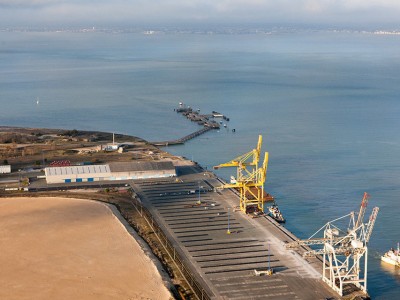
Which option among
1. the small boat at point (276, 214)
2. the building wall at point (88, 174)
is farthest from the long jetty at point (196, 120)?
the small boat at point (276, 214)

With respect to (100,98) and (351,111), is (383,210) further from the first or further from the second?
(100,98)

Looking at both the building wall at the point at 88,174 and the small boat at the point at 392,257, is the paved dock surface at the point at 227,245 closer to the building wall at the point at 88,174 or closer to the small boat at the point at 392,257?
the building wall at the point at 88,174

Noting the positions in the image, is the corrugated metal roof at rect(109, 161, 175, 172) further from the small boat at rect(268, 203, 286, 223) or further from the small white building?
the small boat at rect(268, 203, 286, 223)

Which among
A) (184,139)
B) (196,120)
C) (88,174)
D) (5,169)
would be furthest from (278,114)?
(5,169)

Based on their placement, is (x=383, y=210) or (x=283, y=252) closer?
(x=283, y=252)

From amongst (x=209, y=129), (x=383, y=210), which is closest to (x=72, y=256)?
(x=383, y=210)
